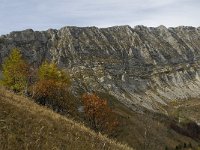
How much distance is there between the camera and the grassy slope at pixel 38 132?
43.5ft

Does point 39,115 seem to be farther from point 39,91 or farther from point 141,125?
point 141,125

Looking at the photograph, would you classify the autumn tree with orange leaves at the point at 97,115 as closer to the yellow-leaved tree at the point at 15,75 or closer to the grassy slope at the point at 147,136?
the grassy slope at the point at 147,136

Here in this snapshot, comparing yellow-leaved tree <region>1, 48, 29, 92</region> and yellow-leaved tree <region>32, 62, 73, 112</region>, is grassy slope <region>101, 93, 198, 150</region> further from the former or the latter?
yellow-leaved tree <region>1, 48, 29, 92</region>

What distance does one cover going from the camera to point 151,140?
409 feet

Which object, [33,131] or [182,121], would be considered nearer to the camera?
[33,131]

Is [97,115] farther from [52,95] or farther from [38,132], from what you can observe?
[38,132]

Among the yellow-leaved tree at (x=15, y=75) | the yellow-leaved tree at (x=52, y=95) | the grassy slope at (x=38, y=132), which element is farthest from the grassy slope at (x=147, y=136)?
the grassy slope at (x=38, y=132)

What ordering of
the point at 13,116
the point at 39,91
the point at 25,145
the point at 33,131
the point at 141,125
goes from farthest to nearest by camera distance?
1. the point at 141,125
2. the point at 39,91
3. the point at 13,116
4. the point at 33,131
5. the point at 25,145

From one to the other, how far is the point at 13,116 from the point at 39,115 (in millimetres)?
2205

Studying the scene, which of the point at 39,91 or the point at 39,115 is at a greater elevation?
the point at 39,115

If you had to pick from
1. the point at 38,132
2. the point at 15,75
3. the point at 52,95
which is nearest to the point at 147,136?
the point at 52,95

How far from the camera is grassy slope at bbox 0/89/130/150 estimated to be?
13.3 metres

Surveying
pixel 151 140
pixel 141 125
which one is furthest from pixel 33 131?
pixel 141 125

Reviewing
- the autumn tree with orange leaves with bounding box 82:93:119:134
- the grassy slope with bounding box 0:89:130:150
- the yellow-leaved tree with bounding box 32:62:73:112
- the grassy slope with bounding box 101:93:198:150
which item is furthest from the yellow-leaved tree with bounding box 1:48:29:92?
the grassy slope with bounding box 0:89:130:150
